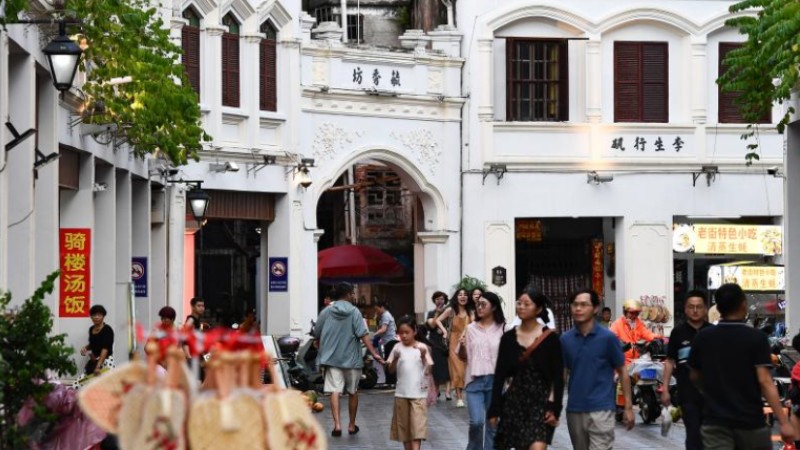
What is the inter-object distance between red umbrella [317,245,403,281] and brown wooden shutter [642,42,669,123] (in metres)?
6.13

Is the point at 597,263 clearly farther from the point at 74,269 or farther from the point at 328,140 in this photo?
the point at 74,269

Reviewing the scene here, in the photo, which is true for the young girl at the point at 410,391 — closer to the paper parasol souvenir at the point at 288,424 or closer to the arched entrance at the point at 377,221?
the paper parasol souvenir at the point at 288,424

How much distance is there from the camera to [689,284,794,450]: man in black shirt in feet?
37.1

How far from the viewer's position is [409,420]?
694 inches

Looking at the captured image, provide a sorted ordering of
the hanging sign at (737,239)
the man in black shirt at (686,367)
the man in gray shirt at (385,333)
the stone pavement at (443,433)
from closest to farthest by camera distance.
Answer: the man in black shirt at (686,367) < the stone pavement at (443,433) < the man in gray shirt at (385,333) < the hanging sign at (737,239)

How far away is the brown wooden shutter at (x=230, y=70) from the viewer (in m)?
32.0

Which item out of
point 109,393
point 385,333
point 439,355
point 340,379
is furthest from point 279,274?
point 109,393

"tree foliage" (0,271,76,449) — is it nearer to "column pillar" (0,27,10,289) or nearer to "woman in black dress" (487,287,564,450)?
"woman in black dress" (487,287,564,450)

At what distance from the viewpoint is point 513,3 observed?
36.8 m

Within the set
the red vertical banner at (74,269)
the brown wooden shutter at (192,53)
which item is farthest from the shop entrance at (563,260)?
the red vertical banner at (74,269)

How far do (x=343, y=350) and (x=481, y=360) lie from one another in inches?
210

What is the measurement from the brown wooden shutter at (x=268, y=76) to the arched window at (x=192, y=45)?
1775 mm

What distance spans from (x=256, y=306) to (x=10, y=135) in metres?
20.8

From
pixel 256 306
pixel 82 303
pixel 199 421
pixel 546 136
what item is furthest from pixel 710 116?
pixel 199 421
